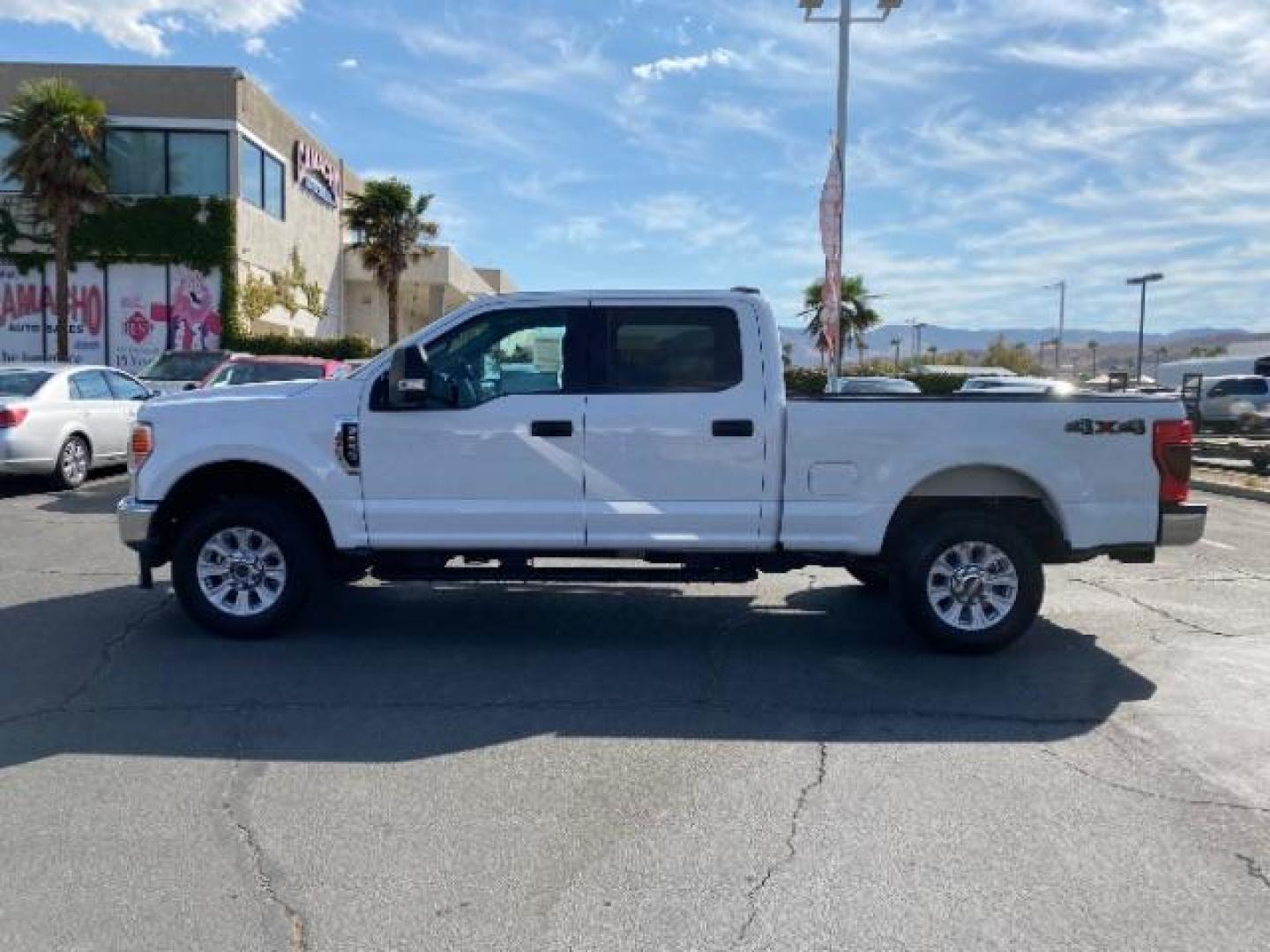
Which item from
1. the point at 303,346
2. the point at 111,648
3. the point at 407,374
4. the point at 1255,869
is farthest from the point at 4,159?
the point at 1255,869

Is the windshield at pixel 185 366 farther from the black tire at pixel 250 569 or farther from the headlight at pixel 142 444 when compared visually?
the black tire at pixel 250 569

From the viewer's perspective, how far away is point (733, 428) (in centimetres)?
612

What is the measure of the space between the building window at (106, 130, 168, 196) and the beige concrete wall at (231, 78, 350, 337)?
218 cm

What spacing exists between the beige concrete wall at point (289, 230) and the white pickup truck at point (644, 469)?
25.5 meters

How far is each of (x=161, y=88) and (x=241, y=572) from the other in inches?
1052

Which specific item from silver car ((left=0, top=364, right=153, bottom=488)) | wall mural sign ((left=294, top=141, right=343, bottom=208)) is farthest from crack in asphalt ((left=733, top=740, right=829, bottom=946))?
wall mural sign ((left=294, top=141, right=343, bottom=208))

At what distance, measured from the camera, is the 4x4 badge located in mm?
6109

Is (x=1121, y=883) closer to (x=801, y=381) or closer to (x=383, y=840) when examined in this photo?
(x=383, y=840)

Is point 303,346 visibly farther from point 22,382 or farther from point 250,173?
point 22,382

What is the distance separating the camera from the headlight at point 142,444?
6355 millimetres

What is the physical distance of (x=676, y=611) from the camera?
733cm

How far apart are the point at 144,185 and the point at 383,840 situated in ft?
98.2

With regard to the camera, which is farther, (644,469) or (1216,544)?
(1216,544)

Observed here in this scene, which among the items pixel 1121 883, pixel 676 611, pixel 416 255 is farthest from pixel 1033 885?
pixel 416 255
